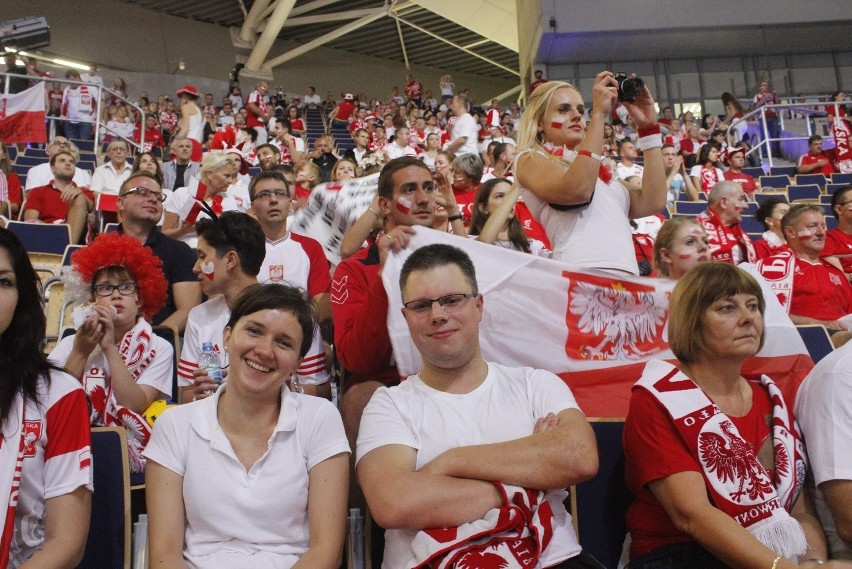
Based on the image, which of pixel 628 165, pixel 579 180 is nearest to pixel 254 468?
pixel 579 180

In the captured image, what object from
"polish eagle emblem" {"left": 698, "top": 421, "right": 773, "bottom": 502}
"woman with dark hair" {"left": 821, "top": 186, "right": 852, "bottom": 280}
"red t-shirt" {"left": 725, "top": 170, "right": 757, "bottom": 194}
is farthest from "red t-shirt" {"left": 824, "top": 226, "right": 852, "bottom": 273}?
"red t-shirt" {"left": 725, "top": 170, "right": 757, "bottom": 194}

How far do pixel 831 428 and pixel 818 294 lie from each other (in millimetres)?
2405

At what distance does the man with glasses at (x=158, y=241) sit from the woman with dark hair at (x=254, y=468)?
64.7 inches

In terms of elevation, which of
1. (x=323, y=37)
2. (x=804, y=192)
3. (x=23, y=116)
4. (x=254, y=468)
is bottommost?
(x=254, y=468)

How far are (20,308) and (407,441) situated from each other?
0.99 meters

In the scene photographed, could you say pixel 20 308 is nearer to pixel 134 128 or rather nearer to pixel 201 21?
pixel 134 128

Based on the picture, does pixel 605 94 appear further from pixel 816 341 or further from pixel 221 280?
pixel 221 280

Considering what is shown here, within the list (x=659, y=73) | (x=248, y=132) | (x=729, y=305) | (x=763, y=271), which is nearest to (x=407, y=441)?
(x=729, y=305)

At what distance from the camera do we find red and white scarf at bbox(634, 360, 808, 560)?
1.84 meters

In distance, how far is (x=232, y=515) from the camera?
6.20ft

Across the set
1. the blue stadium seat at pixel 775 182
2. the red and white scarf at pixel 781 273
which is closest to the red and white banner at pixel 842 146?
the blue stadium seat at pixel 775 182

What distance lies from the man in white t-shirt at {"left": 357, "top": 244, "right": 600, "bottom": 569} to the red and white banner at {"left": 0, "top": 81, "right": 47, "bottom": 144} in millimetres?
7477

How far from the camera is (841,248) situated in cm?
471

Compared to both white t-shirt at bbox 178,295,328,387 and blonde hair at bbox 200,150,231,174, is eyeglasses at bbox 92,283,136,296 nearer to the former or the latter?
white t-shirt at bbox 178,295,328,387
